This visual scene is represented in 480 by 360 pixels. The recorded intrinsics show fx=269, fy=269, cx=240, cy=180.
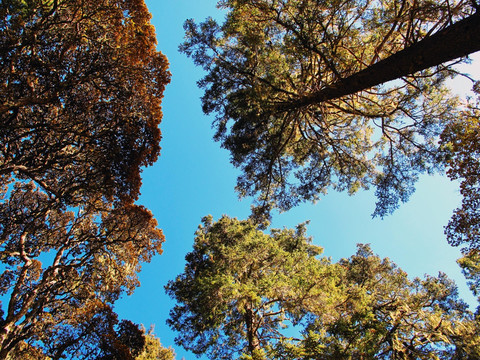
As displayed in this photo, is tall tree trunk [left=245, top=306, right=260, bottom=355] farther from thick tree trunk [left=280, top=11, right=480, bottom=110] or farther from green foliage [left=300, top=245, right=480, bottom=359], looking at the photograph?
thick tree trunk [left=280, top=11, right=480, bottom=110]

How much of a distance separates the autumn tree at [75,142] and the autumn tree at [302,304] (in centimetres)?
350

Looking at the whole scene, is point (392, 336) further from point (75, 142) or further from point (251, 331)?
point (75, 142)

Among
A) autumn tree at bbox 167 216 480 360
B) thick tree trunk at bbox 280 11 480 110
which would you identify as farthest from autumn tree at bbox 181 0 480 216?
autumn tree at bbox 167 216 480 360

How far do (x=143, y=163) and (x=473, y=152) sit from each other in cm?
716

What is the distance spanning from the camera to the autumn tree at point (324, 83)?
6.01 m

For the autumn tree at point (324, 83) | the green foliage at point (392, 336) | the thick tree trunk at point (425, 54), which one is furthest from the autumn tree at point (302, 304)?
the thick tree trunk at point (425, 54)

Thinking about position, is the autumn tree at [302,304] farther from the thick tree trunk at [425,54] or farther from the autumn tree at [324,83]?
the thick tree trunk at [425,54]

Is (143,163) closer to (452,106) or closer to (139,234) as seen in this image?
(139,234)

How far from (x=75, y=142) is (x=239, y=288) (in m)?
6.17

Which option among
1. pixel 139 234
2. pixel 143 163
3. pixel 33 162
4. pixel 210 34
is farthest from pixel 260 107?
pixel 33 162

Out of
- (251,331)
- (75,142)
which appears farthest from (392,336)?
(75,142)

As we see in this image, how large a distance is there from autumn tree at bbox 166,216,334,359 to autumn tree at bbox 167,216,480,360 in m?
0.03

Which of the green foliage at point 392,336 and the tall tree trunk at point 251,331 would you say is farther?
the tall tree trunk at point 251,331

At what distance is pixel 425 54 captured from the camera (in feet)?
15.4
